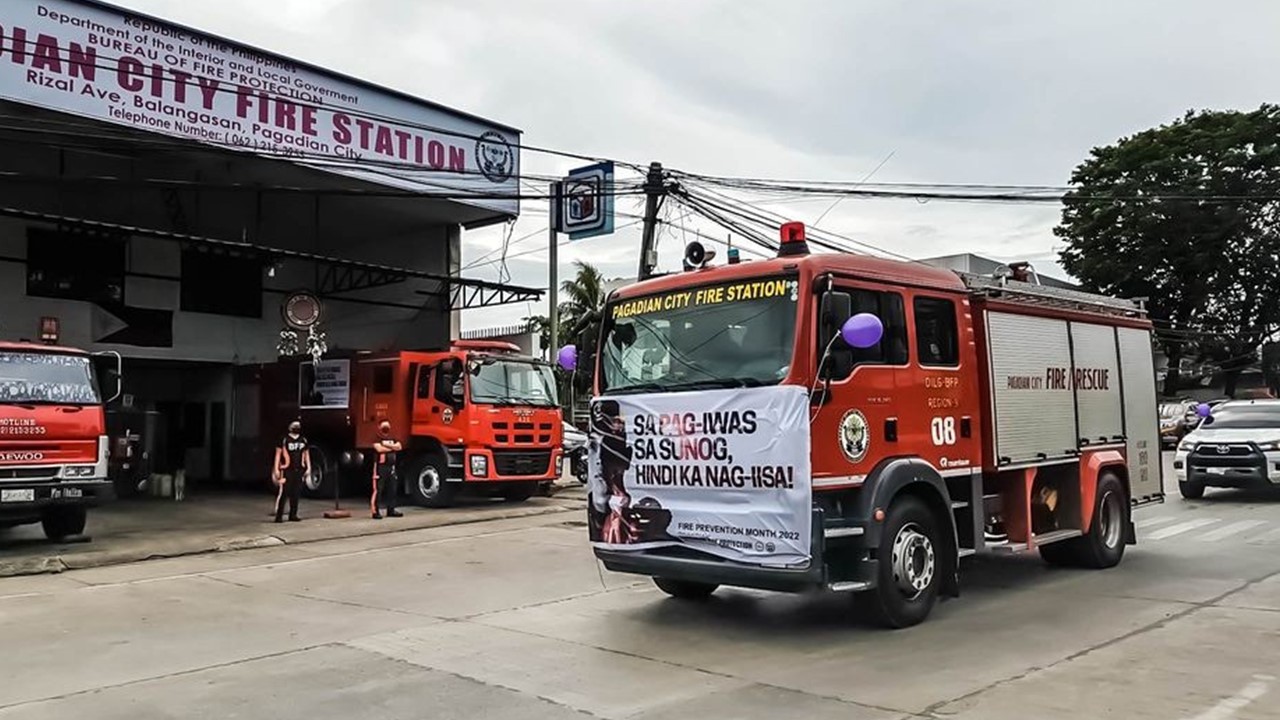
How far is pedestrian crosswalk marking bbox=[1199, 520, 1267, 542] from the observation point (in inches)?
500

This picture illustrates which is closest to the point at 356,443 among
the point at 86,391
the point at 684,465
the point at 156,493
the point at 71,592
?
the point at 156,493

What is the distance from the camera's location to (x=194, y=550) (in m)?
13.0

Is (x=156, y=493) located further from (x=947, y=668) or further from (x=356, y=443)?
(x=947, y=668)

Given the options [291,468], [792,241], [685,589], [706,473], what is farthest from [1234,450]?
[291,468]

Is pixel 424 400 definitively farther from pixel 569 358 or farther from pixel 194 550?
pixel 569 358

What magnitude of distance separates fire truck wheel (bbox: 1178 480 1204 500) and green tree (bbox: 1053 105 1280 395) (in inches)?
1075

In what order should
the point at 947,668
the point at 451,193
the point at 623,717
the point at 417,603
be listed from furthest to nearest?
1. the point at 451,193
2. the point at 417,603
3. the point at 947,668
4. the point at 623,717

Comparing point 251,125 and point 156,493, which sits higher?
point 251,125

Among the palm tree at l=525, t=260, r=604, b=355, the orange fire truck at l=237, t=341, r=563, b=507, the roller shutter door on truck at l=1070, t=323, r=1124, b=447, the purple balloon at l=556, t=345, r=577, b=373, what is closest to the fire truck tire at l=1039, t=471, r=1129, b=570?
the roller shutter door on truck at l=1070, t=323, r=1124, b=447

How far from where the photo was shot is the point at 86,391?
13.0 meters

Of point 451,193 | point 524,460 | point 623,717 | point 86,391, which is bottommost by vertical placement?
point 623,717

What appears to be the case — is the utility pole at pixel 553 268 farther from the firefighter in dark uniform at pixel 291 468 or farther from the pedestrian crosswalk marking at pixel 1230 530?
the pedestrian crosswalk marking at pixel 1230 530

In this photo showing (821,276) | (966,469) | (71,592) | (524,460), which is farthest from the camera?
(524,460)

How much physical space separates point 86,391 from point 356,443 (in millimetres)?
6660
